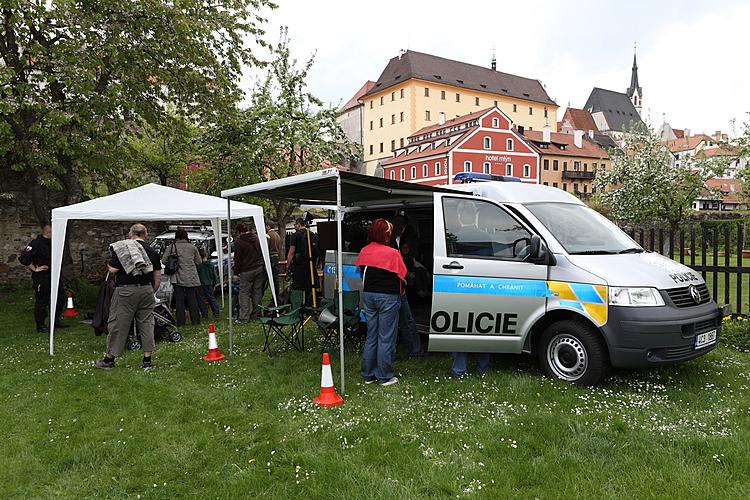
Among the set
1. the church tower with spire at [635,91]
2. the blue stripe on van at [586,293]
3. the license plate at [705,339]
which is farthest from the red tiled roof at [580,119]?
the blue stripe on van at [586,293]

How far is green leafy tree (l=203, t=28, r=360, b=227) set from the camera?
17.1m

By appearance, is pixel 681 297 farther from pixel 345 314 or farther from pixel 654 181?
pixel 654 181

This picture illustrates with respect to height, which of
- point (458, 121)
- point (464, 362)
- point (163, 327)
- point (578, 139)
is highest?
point (578, 139)

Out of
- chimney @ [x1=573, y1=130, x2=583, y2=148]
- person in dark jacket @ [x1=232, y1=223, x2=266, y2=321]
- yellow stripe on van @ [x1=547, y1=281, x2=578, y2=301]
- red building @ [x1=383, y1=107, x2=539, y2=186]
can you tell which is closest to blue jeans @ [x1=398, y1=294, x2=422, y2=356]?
yellow stripe on van @ [x1=547, y1=281, x2=578, y2=301]

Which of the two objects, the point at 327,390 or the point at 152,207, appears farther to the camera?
the point at 152,207

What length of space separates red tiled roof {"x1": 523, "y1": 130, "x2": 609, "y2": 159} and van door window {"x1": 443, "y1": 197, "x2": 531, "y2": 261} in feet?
206

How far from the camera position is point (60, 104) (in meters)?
10.2

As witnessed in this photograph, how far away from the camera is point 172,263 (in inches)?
363

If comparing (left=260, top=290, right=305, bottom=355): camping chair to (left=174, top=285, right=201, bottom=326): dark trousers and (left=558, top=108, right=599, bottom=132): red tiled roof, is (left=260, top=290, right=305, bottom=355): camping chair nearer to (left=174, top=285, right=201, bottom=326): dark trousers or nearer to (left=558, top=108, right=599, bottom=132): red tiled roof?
(left=174, top=285, right=201, bottom=326): dark trousers

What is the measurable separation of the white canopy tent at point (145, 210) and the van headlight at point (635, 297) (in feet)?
18.2

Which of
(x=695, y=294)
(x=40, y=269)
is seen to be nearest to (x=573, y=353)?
(x=695, y=294)

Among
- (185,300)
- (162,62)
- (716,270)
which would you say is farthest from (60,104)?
(716,270)

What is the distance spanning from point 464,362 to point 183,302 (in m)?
6.12

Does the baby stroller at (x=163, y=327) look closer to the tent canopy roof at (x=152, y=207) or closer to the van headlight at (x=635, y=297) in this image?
the tent canopy roof at (x=152, y=207)
